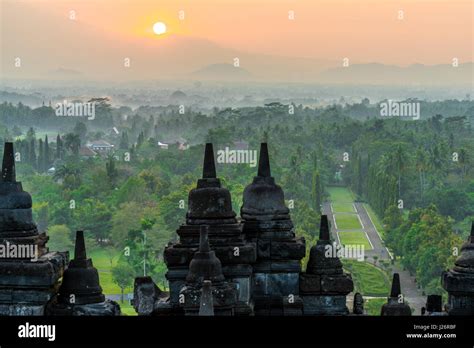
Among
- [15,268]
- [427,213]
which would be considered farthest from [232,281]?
[427,213]

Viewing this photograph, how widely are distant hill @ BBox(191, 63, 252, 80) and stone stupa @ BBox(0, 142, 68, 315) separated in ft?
324

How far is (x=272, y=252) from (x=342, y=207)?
107295 mm

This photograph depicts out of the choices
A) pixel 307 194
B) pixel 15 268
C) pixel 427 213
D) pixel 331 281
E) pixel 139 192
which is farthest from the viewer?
pixel 307 194

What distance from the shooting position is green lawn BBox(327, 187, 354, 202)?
13629 cm

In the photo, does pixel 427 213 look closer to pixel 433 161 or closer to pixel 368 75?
pixel 433 161

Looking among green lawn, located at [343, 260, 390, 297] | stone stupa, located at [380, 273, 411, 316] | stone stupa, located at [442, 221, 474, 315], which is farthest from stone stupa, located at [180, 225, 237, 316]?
green lawn, located at [343, 260, 390, 297]

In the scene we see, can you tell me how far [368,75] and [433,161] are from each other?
90.5ft

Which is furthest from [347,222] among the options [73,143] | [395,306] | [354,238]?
[395,306]

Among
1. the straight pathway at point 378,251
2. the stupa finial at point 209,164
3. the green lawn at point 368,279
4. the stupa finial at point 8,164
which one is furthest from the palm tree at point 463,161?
the stupa finial at point 8,164

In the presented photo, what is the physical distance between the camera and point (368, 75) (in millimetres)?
163875

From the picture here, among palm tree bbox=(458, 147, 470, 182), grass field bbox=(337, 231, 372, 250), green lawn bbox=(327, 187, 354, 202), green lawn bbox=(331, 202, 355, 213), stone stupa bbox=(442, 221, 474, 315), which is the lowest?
grass field bbox=(337, 231, 372, 250)

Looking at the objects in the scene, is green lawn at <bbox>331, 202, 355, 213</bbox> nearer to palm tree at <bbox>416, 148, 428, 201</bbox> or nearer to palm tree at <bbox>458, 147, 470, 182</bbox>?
palm tree at <bbox>416, 148, 428, 201</bbox>

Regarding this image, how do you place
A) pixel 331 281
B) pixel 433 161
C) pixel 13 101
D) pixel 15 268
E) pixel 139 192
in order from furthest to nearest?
pixel 13 101
pixel 433 161
pixel 139 192
pixel 331 281
pixel 15 268

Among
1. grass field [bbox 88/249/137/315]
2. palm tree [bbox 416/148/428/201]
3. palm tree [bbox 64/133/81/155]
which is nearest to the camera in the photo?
grass field [bbox 88/249/137/315]
